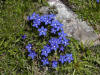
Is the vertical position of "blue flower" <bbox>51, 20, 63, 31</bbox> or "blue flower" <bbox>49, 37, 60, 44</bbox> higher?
"blue flower" <bbox>51, 20, 63, 31</bbox>

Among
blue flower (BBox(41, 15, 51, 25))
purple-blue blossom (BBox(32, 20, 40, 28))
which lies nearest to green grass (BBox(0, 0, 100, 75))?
purple-blue blossom (BBox(32, 20, 40, 28))

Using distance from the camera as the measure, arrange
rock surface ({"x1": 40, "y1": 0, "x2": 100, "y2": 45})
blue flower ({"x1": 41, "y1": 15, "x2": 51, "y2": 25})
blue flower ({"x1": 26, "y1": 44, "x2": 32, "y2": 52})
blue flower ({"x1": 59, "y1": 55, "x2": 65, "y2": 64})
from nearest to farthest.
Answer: blue flower ({"x1": 59, "y1": 55, "x2": 65, "y2": 64}) < blue flower ({"x1": 26, "y1": 44, "x2": 32, "y2": 52}) < blue flower ({"x1": 41, "y1": 15, "x2": 51, "y2": 25}) < rock surface ({"x1": 40, "y1": 0, "x2": 100, "y2": 45})

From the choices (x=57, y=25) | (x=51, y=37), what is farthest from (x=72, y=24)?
(x=51, y=37)

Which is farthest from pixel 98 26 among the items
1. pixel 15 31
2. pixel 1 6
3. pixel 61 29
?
pixel 1 6

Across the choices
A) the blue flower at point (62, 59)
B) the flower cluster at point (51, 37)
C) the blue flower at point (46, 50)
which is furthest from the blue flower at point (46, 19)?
the blue flower at point (62, 59)

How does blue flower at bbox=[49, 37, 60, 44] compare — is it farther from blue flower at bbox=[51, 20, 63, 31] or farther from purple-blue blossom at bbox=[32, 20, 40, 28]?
purple-blue blossom at bbox=[32, 20, 40, 28]

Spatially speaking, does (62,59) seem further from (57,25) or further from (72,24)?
(72,24)

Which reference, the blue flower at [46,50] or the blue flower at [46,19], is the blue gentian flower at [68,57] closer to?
the blue flower at [46,50]
